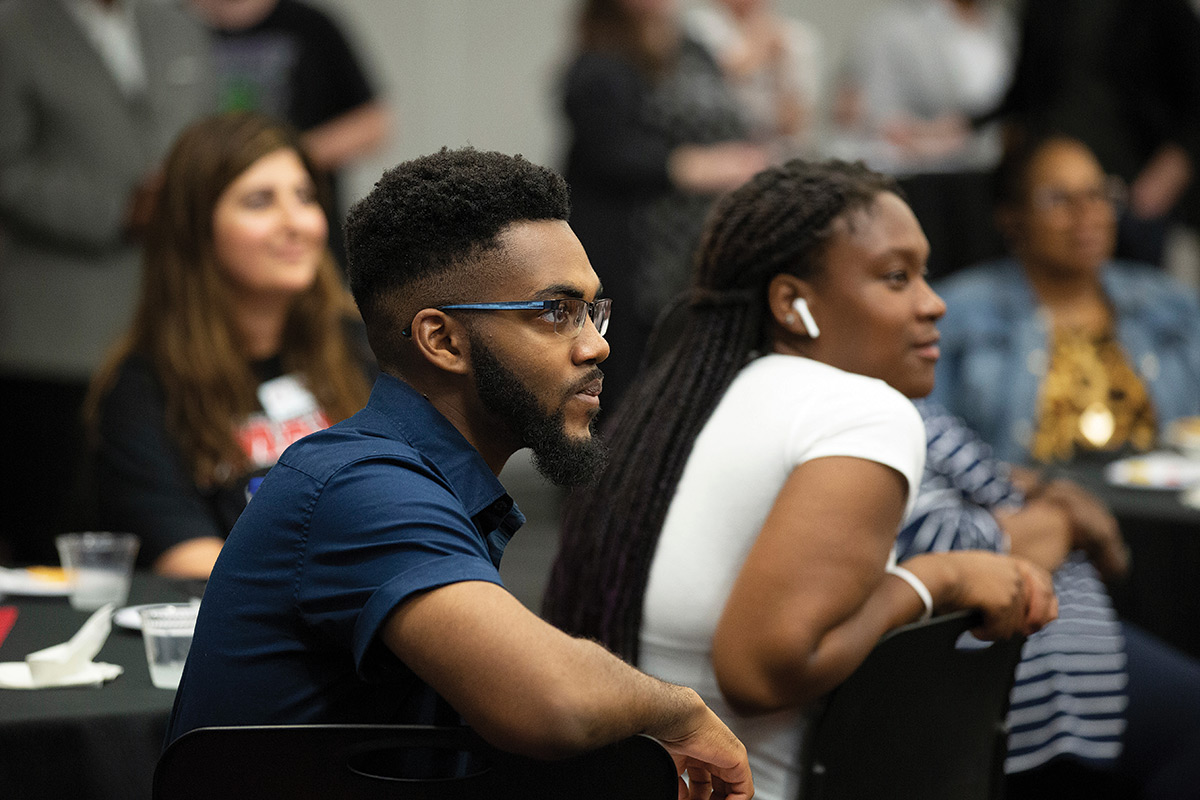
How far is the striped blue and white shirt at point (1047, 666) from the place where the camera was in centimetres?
206

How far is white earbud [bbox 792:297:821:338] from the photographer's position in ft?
5.88

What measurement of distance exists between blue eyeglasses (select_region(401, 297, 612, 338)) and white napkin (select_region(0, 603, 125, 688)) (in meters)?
0.68

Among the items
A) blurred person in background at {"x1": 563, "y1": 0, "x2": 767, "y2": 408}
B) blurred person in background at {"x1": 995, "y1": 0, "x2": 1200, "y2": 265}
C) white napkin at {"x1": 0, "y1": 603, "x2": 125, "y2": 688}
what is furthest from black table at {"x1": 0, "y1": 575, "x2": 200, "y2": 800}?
blurred person in background at {"x1": 995, "y1": 0, "x2": 1200, "y2": 265}

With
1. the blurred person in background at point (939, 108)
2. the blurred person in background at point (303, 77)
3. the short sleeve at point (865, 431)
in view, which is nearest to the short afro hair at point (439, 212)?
the short sleeve at point (865, 431)

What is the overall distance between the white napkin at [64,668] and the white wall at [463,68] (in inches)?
191

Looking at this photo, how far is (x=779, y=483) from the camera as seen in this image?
1.60 metres

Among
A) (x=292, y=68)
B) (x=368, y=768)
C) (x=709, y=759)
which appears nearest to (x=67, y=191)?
(x=292, y=68)

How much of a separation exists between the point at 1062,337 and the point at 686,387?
2.30m

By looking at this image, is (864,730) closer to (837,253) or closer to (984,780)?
(984,780)

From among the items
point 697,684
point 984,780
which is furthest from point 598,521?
point 984,780

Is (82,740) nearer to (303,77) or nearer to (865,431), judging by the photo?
(865,431)

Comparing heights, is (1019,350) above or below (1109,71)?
below

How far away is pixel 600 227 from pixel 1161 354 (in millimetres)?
1896

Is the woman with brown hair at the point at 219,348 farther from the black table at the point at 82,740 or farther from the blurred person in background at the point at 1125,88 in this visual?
the blurred person in background at the point at 1125,88
